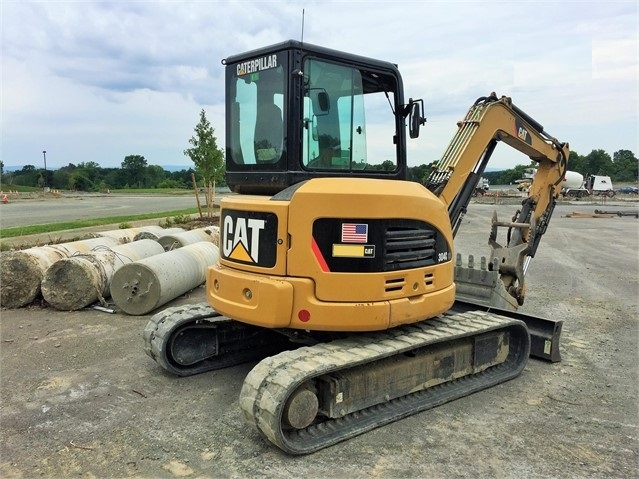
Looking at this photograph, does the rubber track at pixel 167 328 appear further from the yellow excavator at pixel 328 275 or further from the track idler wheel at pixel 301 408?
the track idler wheel at pixel 301 408

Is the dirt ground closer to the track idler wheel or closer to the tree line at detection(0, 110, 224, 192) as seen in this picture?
the track idler wheel

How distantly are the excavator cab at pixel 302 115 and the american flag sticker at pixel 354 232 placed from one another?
2.11 ft

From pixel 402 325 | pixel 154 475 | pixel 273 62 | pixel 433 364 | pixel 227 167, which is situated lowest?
pixel 154 475

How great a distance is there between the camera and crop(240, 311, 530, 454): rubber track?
12.5 ft

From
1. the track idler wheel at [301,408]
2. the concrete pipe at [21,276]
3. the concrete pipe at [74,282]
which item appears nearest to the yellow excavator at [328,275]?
the track idler wheel at [301,408]

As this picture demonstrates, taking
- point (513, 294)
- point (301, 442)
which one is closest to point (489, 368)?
point (513, 294)

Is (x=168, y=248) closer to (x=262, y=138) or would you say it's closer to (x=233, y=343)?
(x=233, y=343)

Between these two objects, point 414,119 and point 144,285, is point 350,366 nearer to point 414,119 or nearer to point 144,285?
point 414,119

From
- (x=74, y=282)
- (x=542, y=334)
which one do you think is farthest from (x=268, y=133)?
(x=74, y=282)

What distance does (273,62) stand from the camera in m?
4.64

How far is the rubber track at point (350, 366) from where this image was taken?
3824mm

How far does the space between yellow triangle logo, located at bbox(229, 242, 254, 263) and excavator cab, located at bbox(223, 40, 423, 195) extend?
0.61 meters

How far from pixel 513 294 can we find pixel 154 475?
5.38 m

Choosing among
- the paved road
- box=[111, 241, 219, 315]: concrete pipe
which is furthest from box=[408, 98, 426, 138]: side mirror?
the paved road
